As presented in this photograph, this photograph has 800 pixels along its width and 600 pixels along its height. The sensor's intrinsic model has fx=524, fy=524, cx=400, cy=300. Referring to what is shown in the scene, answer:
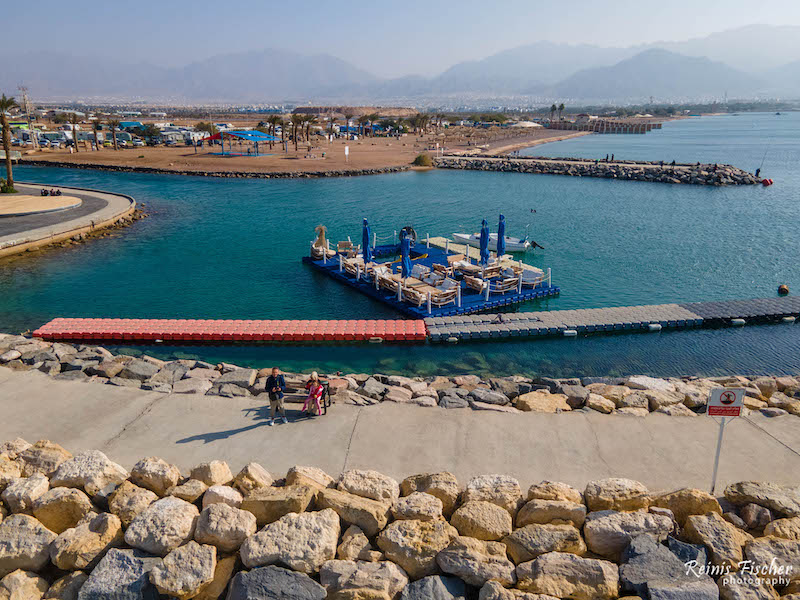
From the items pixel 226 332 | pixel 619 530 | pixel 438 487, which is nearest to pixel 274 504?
pixel 438 487

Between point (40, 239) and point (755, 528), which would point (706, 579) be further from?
point (40, 239)

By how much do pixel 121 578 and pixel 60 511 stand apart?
1.86 metres

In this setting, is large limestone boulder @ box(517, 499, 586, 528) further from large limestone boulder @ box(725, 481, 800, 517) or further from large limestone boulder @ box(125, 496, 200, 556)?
large limestone boulder @ box(125, 496, 200, 556)

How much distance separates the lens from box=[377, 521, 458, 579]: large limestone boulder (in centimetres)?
704

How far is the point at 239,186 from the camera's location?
185 ft

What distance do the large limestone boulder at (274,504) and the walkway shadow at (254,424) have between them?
10.2 feet

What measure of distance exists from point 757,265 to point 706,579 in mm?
27689

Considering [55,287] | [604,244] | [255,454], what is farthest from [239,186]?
[255,454]

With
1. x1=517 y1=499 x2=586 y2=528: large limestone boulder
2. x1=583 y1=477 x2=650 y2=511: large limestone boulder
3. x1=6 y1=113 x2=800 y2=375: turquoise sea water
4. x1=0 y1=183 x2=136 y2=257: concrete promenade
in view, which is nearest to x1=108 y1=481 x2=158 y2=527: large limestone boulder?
x1=517 y1=499 x2=586 y2=528: large limestone boulder

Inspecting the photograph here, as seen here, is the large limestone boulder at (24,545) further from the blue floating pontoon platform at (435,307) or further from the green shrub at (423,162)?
the green shrub at (423,162)

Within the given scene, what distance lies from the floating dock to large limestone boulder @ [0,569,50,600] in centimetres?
1191

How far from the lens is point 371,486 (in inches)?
→ 321

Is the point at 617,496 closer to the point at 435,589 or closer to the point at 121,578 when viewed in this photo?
the point at 435,589

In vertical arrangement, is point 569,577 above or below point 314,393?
below
